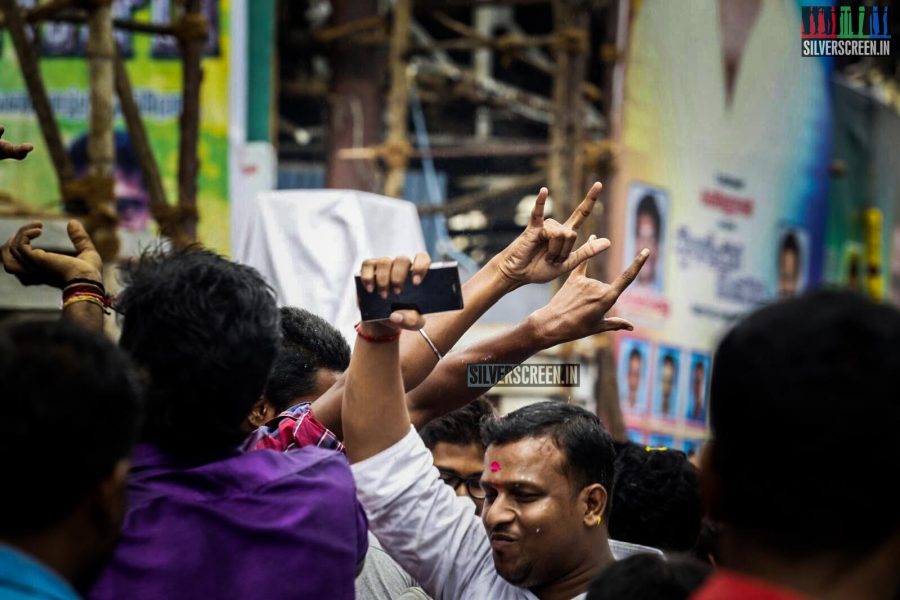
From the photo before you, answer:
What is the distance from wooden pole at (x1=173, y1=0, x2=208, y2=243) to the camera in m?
6.22

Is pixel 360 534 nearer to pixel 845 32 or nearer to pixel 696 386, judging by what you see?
pixel 845 32

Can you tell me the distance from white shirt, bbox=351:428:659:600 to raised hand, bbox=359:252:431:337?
A: 0.25 metres

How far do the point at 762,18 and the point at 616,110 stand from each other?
2.38m

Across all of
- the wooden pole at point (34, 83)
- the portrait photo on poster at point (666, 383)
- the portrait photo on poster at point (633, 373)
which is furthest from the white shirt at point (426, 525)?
the portrait photo on poster at point (666, 383)

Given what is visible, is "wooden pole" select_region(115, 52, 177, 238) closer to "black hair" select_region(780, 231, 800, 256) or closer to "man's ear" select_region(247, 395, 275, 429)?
"man's ear" select_region(247, 395, 275, 429)

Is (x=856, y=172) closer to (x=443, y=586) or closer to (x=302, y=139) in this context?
(x=302, y=139)

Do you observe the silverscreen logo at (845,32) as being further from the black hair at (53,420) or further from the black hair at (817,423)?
the black hair at (53,420)

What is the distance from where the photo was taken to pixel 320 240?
5551 millimetres

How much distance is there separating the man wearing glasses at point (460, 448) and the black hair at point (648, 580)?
183cm

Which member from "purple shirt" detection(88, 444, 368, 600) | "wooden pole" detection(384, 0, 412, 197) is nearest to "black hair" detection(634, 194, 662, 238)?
"wooden pole" detection(384, 0, 412, 197)

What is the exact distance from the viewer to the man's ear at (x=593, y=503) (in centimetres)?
264

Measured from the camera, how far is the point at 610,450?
9.10 feet

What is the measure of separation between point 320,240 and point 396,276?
3.64 m

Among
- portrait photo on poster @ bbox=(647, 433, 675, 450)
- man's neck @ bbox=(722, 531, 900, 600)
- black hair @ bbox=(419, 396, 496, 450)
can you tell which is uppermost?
man's neck @ bbox=(722, 531, 900, 600)
